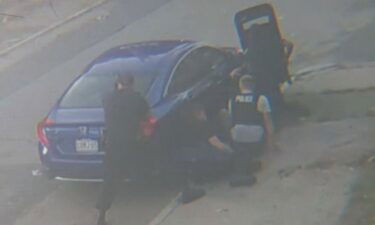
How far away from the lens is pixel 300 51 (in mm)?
18359

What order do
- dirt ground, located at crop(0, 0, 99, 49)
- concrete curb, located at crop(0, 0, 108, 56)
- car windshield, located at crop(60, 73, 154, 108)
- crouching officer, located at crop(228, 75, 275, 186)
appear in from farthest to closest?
1. dirt ground, located at crop(0, 0, 99, 49)
2. concrete curb, located at crop(0, 0, 108, 56)
3. crouching officer, located at crop(228, 75, 275, 186)
4. car windshield, located at crop(60, 73, 154, 108)

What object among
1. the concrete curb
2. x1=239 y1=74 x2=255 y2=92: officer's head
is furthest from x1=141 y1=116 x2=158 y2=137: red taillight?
the concrete curb

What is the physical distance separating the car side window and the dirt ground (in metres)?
10.0

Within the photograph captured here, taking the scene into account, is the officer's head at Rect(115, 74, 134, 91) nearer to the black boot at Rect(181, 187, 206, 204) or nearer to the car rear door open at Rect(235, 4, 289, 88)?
the black boot at Rect(181, 187, 206, 204)

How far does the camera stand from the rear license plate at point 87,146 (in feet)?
38.7

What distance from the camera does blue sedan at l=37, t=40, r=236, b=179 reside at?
11844mm

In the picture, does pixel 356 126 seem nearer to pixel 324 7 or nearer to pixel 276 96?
pixel 276 96

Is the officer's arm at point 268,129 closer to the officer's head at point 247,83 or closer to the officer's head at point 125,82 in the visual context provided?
the officer's head at point 247,83

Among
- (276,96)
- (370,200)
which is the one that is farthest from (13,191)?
(370,200)

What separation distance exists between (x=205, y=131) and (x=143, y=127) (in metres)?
1.04

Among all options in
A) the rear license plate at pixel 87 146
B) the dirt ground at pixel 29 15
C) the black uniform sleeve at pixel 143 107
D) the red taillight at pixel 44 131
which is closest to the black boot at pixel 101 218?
Result: the rear license plate at pixel 87 146

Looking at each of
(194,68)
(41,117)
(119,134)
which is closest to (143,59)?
(194,68)

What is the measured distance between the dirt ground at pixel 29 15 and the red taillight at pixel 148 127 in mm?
11811

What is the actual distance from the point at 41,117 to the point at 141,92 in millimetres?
4516
